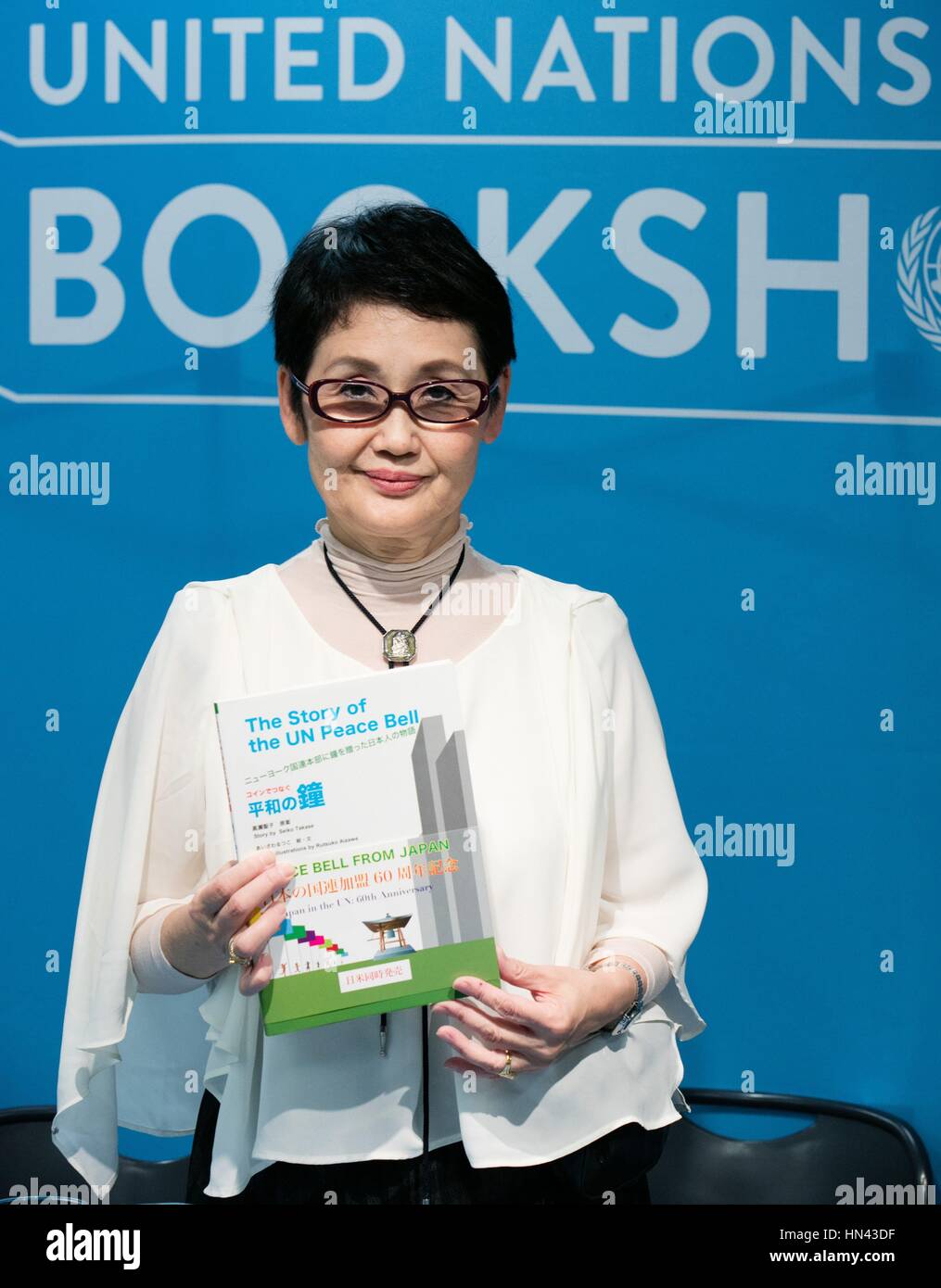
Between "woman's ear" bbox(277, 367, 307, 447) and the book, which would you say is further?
"woman's ear" bbox(277, 367, 307, 447)

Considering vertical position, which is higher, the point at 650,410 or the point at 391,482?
the point at 650,410

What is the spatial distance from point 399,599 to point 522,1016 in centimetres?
53

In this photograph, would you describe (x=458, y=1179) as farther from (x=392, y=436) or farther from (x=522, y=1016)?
(x=392, y=436)

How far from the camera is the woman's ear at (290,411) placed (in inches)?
62.9

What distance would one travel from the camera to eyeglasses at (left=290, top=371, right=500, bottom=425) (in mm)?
1526

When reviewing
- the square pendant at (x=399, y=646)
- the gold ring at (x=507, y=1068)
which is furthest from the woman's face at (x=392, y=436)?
the gold ring at (x=507, y=1068)

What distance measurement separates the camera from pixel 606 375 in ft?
8.39

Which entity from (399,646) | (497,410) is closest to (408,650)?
(399,646)

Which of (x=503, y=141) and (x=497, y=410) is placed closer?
(x=497, y=410)

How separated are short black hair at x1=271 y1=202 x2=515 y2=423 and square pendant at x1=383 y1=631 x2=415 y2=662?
30 centimetres

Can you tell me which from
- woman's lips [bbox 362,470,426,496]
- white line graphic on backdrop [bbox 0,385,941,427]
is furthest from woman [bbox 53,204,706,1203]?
white line graphic on backdrop [bbox 0,385,941,427]

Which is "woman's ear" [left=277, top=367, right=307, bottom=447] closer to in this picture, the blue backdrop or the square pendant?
the square pendant

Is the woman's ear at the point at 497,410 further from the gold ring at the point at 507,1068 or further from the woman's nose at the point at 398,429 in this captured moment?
the gold ring at the point at 507,1068

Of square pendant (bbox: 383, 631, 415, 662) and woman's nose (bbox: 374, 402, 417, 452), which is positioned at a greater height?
woman's nose (bbox: 374, 402, 417, 452)
